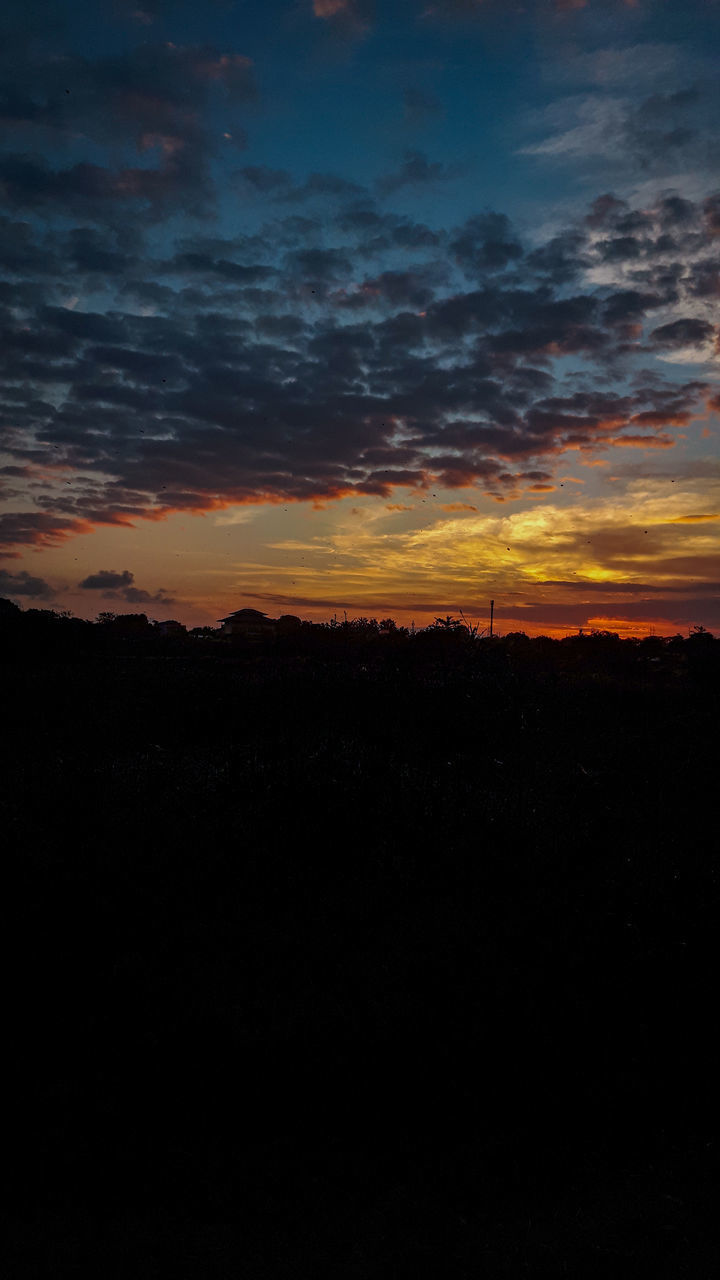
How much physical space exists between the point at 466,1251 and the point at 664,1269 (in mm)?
982

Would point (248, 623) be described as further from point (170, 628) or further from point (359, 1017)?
point (359, 1017)

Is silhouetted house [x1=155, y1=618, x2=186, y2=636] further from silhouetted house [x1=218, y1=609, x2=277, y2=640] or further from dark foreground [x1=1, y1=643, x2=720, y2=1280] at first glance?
dark foreground [x1=1, y1=643, x2=720, y2=1280]

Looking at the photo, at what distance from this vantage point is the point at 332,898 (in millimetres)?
7457

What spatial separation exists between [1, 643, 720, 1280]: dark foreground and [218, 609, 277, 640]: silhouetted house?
1779 cm

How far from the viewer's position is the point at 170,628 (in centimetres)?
2895

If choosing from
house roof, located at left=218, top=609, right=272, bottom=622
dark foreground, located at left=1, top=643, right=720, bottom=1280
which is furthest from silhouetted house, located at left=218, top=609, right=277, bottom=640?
dark foreground, located at left=1, top=643, right=720, bottom=1280

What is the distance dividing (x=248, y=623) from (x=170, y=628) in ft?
16.0

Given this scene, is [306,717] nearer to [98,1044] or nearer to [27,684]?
[27,684]

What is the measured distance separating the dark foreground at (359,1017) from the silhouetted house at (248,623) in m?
17.8

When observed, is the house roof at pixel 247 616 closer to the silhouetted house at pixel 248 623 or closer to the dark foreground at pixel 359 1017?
the silhouetted house at pixel 248 623

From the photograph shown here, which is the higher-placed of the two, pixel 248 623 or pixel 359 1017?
pixel 248 623

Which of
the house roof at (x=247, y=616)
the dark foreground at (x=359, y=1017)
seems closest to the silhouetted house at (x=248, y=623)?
the house roof at (x=247, y=616)

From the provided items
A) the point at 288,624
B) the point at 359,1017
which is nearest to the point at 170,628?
the point at 288,624

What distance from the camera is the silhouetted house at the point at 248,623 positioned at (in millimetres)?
29431
